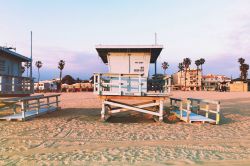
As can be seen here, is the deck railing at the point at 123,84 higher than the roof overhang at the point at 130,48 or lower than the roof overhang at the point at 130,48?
lower

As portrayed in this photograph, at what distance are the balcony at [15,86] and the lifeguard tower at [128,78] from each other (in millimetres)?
6035

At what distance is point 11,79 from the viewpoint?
17.1 metres

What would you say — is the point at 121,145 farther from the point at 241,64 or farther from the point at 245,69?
the point at 241,64

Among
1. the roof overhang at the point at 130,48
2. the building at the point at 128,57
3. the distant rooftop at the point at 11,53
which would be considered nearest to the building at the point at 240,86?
the building at the point at 128,57

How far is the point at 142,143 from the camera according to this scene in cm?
832

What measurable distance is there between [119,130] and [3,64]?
11.4 meters

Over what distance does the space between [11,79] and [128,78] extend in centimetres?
868

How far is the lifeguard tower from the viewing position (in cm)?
1294

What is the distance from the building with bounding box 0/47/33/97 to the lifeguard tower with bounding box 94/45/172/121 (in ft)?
20.1

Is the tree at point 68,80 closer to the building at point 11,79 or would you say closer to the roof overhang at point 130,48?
A: the building at point 11,79

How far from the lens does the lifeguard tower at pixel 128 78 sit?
12.9 m

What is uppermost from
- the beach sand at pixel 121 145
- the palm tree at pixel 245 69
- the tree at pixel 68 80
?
the palm tree at pixel 245 69

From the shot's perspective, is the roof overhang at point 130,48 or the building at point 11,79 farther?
the building at point 11,79

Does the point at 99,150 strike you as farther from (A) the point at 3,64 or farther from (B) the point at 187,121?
(A) the point at 3,64
